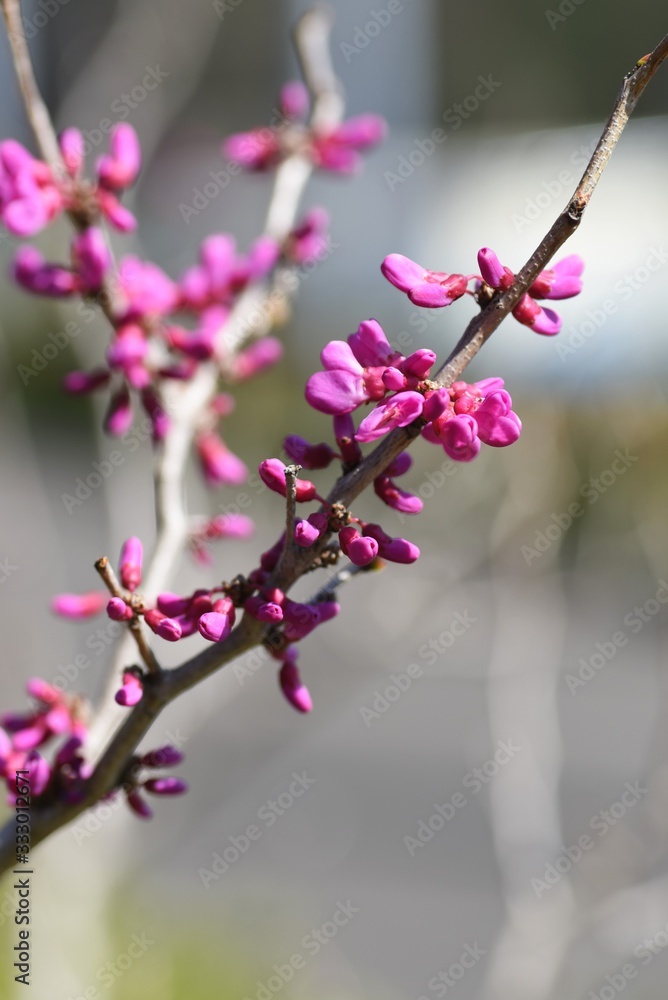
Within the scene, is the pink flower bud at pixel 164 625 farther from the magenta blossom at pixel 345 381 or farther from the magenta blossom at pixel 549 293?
the magenta blossom at pixel 549 293

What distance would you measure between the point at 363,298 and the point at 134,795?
29.8ft

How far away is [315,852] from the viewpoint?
4410 millimetres

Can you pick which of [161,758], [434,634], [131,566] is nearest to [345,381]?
[131,566]

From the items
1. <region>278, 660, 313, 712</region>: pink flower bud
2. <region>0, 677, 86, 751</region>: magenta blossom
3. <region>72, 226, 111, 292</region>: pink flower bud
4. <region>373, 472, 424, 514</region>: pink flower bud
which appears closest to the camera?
<region>373, 472, 424, 514</region>: pink flower bud

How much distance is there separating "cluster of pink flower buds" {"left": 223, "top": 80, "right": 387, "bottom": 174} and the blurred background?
506mm

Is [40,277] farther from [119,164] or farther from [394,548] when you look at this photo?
[394,548]

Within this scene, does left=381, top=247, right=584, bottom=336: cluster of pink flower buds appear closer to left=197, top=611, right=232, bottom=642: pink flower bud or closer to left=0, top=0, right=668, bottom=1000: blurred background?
left=197, top=611, right=232, bottom=642: pink flower bud

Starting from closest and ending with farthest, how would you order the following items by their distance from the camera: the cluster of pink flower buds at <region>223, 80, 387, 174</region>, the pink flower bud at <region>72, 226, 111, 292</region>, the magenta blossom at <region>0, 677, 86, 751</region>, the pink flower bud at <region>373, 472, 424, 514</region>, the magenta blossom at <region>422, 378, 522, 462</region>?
the magenta blossom at <region>422, 378, 522, 462</region> < the pink flower bud at <region>373, 472, 424, 514</region> < the magenta blossom at <region>0, 677, 86, 751</region> < the pink flower bud at <region>72, 226, 111, 292</region> < the cluster of pink flower buds at <region>223, 80, 387, 174</region>

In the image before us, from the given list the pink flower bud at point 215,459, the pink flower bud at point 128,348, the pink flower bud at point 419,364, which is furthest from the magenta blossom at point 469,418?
the pink flower bud at point 215,459

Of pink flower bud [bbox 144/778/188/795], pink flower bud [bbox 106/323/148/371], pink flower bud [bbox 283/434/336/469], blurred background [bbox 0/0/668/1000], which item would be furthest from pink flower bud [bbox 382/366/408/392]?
pink flower bud [bbox 106/323/148/371]

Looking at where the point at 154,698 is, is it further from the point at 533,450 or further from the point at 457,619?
the point at 457,619

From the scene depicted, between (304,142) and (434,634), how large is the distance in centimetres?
403

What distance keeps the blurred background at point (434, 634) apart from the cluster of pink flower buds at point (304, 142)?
0.51 m

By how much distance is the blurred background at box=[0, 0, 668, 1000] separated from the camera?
3.08 meters
